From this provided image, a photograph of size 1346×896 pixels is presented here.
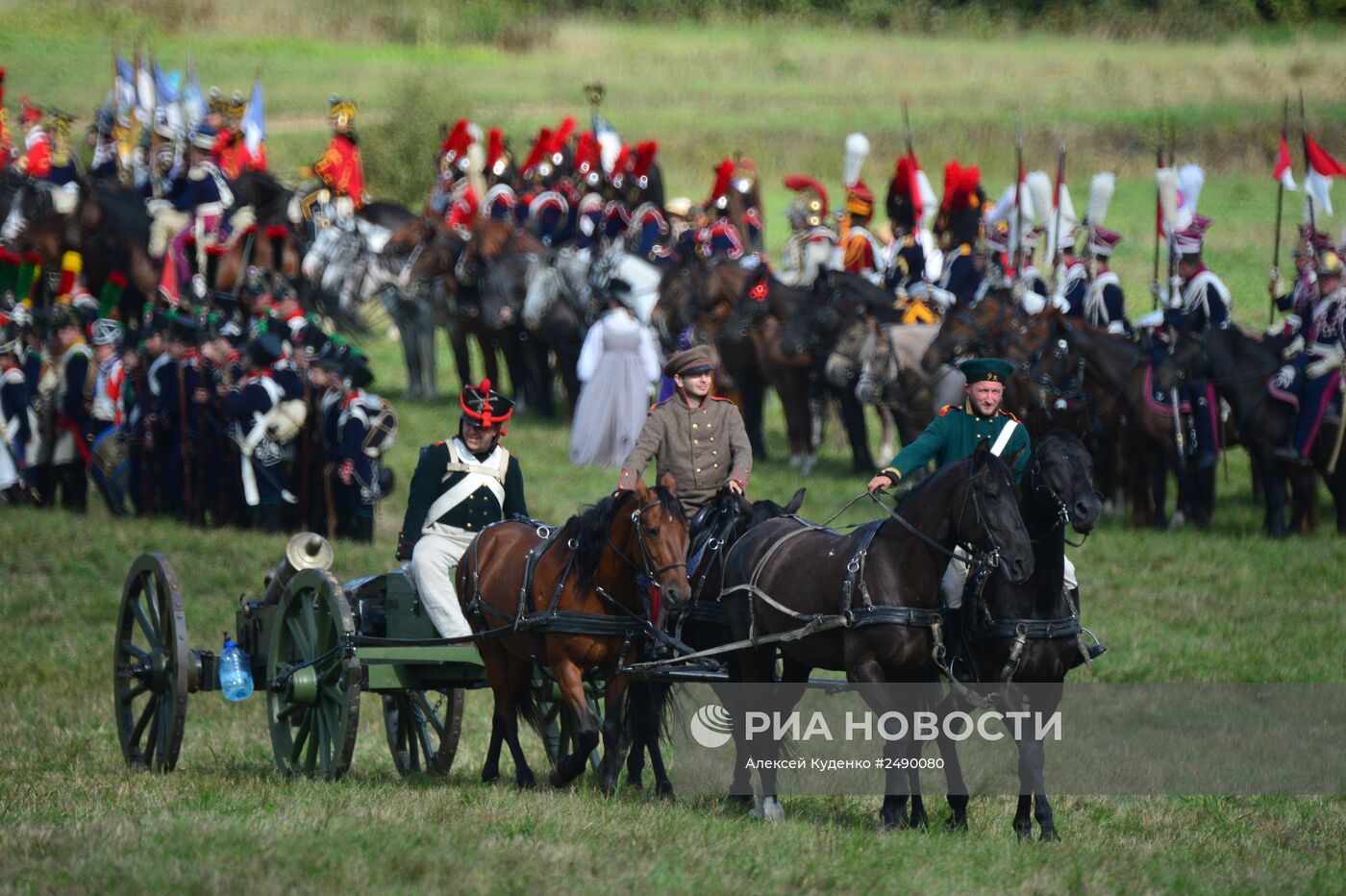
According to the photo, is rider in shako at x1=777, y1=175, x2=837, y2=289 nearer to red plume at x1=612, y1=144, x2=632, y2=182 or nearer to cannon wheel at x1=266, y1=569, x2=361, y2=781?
red plume at x1=612, y1=144, x2=632, y2=182

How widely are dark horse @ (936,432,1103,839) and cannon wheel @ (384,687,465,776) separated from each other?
10.6 ft

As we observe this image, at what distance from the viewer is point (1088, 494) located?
857 cm

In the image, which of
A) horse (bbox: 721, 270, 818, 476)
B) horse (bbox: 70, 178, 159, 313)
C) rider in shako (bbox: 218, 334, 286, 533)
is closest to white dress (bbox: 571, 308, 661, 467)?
horse (bbox: 721, 270, 818, 476)

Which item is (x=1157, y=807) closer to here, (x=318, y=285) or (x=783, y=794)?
(x=783, y=794)

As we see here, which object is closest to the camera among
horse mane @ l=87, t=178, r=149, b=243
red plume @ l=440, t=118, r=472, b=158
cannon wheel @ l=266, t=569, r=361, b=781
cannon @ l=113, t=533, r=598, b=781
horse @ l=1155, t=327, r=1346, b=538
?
cannon wheel @ l=266, t=569, r=361, b=781

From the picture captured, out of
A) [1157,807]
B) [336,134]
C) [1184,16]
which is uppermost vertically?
[1184,16]

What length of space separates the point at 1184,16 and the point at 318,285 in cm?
2162

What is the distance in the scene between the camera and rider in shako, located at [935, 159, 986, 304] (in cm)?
2305

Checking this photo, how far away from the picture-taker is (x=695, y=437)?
10555 mm

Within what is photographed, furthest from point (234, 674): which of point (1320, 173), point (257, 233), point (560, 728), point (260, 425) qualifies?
point (257, 233)

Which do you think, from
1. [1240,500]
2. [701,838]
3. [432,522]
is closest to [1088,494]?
[701,838]

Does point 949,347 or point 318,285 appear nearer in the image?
point 949,347

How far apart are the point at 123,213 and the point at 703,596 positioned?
16.3 metres

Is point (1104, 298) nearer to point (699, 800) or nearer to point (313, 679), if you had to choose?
point (699, 800)
